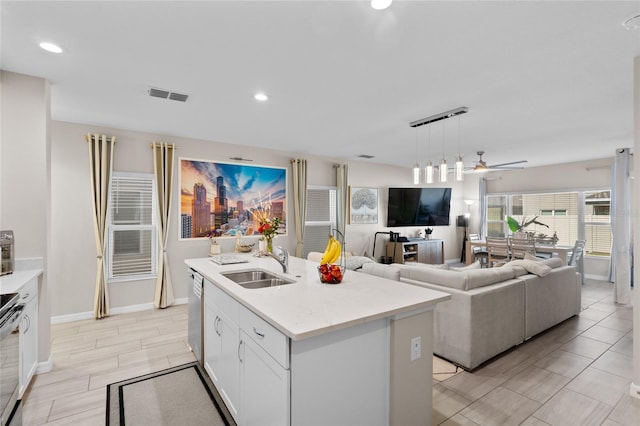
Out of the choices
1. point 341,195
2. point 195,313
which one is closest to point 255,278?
point 195,313

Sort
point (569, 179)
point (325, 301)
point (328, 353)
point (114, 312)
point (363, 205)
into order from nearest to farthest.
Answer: point (328, 353) → point (325, 301) → point (114, 312) → point (569, 179) → point (363, 205)

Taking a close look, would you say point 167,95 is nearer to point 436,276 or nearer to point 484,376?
point 436,276

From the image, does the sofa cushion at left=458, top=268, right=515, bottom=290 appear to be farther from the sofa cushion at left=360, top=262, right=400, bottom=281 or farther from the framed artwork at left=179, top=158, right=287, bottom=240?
the framed artwork at left=179, top=158, right=287, bottom=240

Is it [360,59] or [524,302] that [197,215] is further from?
[524,302]

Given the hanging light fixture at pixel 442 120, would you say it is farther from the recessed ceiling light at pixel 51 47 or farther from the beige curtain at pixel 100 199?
the beige curtain at pixel 100 199

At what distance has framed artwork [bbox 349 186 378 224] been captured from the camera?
6.87 metres

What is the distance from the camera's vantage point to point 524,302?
327 centimetres

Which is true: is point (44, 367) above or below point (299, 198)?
below

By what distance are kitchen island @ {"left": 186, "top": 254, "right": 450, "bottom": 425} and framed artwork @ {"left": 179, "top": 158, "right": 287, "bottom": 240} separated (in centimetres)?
298

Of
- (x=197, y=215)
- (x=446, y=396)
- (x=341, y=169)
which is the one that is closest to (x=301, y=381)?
(x=446, y=396)

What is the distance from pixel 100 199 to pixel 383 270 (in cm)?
373

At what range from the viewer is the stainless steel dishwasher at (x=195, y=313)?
2771mm

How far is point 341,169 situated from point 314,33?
14.7ft

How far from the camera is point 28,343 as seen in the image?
2.49 m
